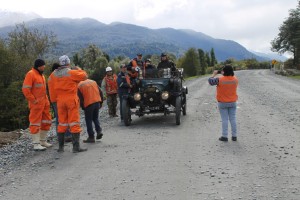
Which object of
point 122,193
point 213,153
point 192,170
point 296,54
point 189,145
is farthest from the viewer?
point 296,54

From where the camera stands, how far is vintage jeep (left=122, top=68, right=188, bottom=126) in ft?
38.4

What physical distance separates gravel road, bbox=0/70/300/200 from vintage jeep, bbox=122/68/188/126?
31.6 inches

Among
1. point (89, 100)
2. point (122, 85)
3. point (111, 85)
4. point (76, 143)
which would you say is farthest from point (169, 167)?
→ point (111, 85)

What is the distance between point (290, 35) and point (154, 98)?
54673mm

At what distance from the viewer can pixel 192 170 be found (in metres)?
6.66

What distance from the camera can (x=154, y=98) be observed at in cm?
1172

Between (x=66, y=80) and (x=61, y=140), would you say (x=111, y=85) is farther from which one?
(x=66, y=80)

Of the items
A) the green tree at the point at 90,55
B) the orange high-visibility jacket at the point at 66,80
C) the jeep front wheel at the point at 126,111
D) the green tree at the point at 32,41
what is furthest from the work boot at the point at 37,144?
the green tree at the point at 90,55

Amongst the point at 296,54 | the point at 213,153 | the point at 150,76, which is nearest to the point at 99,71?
the point at 296,54

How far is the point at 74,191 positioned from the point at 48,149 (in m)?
3.57

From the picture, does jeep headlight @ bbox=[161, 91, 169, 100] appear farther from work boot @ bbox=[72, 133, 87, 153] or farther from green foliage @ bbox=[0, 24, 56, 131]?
green foliage @ bbox=[0, 24, 56, 131]

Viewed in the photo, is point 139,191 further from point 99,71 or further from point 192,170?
point 99,71

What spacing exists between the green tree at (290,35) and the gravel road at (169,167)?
4768 centimetres

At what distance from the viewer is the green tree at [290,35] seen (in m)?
57.8
